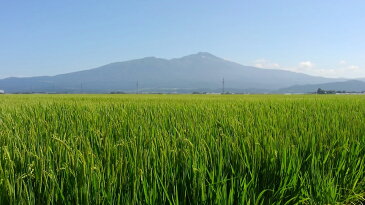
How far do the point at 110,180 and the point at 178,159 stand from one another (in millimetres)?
A: 439

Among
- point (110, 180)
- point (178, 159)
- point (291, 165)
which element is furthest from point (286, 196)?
point (110, 180)

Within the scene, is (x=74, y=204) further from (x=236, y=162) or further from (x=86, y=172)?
(x=236, y=162)

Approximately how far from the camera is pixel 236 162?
177cm

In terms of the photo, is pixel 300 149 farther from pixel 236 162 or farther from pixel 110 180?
pixel 110 180

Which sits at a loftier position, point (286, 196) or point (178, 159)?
point (178, 159)

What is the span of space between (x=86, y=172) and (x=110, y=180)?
10 centimetres

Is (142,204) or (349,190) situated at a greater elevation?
(142,204)

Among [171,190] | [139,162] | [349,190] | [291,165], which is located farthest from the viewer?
[349,190]

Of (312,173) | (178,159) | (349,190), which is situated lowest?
(349,190)

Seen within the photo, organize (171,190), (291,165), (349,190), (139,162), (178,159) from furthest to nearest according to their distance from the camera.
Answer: (349,190), (291,165), (178,159), (139,162), (171,190)

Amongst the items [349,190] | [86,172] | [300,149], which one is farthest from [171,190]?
[349,190]

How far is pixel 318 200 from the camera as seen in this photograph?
5.60 feet

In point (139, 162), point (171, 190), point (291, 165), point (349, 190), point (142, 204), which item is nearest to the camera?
point (142, 204)

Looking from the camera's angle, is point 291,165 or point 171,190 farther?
point 291,165
